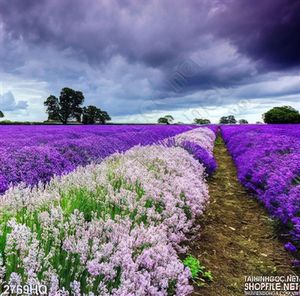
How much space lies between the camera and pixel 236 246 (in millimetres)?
4488

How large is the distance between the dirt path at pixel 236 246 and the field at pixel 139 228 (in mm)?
16

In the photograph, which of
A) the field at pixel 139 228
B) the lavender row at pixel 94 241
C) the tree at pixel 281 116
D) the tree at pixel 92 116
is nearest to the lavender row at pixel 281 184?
the field at pixel 139 228

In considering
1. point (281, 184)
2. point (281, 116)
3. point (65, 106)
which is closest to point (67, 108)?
point (65, 106)

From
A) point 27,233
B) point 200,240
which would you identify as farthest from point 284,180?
point 27,233

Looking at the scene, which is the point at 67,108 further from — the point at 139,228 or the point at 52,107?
the point at 139,228

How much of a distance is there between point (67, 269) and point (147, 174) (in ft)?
8.75

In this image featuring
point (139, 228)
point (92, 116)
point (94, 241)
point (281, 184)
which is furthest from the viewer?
point (92, 116)

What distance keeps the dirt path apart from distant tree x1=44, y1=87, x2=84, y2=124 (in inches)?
2403

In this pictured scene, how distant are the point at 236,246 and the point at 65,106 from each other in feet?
210

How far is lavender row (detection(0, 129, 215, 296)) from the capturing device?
199 cm

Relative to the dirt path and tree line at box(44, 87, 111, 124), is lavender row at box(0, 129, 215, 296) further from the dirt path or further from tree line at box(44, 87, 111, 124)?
tree line at box(44, 87, 111, 124)

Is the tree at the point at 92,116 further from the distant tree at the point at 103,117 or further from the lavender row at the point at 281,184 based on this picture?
the lavender row at the point at 281,184

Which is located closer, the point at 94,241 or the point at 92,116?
the point at 94,241

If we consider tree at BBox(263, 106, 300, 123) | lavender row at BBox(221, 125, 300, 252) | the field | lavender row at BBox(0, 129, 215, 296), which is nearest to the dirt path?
the field
